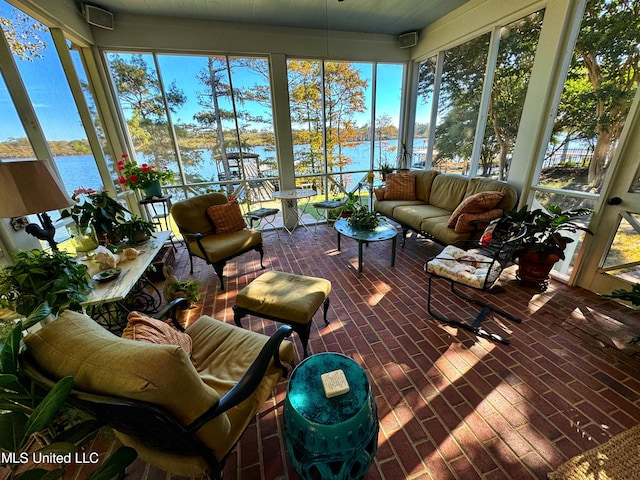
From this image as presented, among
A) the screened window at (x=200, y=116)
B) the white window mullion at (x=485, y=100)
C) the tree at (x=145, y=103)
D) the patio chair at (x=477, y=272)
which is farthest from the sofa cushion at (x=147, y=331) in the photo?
the white window mullion at (x=485, y=100)

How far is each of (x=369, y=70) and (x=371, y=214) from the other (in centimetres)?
294

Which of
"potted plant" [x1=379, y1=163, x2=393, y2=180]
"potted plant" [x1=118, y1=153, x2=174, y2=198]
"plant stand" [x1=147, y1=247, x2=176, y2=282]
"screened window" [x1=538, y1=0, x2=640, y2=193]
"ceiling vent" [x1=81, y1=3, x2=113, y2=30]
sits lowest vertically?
"plant stand" [x1=147, y1=247, x2=176, y2=282]

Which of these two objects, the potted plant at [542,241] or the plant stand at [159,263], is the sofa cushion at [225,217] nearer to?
the plant stand at [159,263]

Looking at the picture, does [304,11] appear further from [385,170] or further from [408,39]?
[385,170]

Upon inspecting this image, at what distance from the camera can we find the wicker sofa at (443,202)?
2.86 m

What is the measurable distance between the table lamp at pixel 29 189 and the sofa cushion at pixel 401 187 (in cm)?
395

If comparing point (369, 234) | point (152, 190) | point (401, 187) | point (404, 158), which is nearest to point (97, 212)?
point (152, 190)

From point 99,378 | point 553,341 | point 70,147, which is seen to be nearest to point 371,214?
point 553,341

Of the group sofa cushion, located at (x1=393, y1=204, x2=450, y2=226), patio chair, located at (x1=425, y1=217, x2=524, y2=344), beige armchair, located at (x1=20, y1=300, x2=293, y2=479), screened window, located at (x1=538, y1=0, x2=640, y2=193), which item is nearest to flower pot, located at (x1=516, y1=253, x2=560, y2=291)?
patio chair, located at (x1=425, y1=217, x2=524, y2=344)

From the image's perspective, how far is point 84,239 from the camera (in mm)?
1983

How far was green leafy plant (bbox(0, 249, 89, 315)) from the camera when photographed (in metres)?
1.28

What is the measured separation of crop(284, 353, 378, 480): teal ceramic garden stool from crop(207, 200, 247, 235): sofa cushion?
2396mm

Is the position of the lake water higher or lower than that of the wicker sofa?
higher

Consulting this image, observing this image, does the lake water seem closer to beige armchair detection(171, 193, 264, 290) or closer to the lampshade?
beige armchair detection(171, 193, 264, 290)
